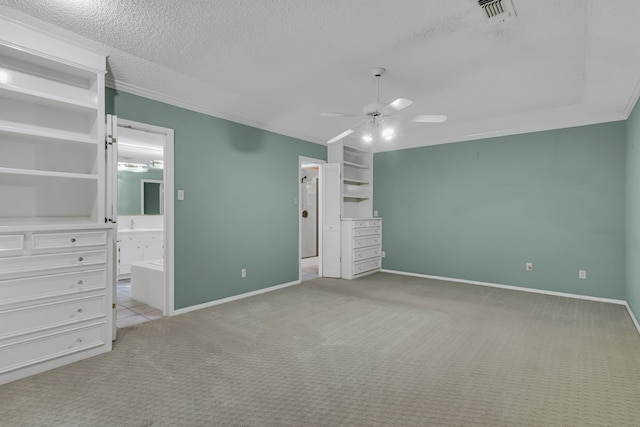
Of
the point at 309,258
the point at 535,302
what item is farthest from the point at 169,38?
the point at 309,258

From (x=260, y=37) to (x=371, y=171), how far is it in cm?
430

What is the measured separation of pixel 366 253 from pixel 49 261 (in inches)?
181

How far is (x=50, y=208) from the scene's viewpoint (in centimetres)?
280

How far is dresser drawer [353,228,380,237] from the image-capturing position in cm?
570

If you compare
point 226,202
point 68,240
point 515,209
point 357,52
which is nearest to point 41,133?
point 68,240

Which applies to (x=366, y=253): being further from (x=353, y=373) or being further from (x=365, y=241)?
(x=353, y=373)

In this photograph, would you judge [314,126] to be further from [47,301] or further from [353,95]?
[47,301]

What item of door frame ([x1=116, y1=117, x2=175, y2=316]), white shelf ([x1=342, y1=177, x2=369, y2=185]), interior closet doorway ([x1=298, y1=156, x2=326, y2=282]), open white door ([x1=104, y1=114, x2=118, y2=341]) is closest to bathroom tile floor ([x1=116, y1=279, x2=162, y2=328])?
door frame ([x1=116, y1=117, x2=175, y2=316])

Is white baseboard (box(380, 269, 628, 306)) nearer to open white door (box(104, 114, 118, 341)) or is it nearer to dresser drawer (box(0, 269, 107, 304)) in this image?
open white door (box(104, 114, 118, 341))

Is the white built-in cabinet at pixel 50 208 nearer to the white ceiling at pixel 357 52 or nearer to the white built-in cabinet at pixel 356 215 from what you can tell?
the white ceiling at pixel 357 52

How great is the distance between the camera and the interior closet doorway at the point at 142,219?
357 cm

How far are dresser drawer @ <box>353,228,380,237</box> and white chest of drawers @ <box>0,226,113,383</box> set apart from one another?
382cm

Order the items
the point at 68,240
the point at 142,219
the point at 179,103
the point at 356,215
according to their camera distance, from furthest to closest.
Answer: the point at 356,215 → the point at 142,219 → the point at 179,103 → the point at 68,240

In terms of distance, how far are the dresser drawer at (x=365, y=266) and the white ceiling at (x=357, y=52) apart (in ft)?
9.01
